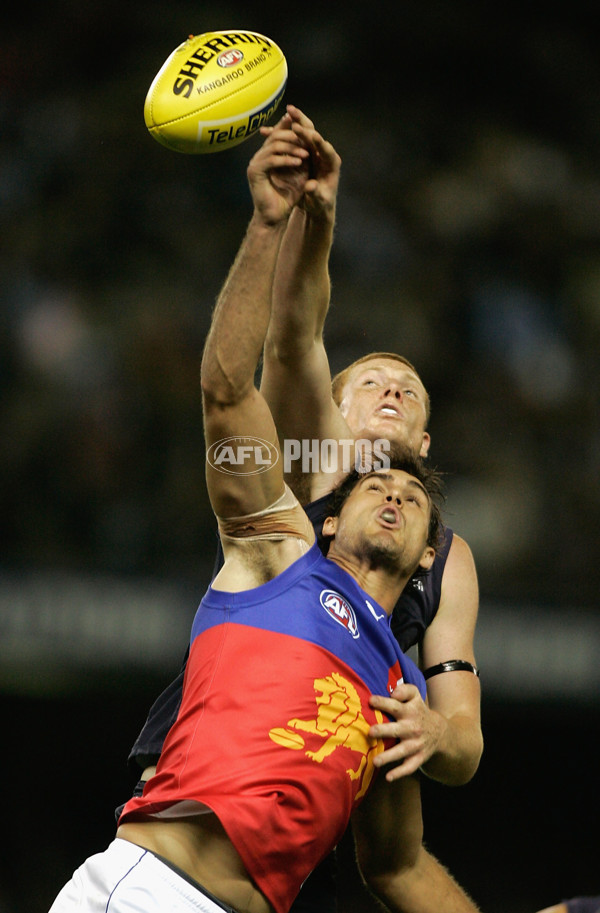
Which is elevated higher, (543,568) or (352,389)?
(352,389)

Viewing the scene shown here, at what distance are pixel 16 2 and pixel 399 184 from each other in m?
3.65

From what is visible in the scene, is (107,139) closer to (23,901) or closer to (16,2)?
(16,2)

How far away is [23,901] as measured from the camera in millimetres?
6484

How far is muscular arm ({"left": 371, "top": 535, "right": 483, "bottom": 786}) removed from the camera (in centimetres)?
305

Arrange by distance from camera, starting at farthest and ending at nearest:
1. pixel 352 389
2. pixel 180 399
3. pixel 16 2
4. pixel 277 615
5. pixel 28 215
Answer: pixel 16 2 < pixel 28 215 < pixel 180 399 < pixel 352 389 < pixel 277 615

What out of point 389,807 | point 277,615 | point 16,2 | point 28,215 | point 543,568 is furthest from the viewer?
point 16,2

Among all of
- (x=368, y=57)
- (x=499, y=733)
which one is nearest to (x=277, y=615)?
→ (x=499, y=733)

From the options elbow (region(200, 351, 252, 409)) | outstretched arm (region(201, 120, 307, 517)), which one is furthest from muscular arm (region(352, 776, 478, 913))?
elbow (region(200, 351, 252, 409))

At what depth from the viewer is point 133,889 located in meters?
2.73

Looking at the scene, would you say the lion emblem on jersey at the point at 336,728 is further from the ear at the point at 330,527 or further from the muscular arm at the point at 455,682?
the ear at the point at 330,527

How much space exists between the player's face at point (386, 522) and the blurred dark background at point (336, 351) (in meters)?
3.35

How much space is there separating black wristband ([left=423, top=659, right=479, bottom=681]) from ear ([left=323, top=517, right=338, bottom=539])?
0.63m

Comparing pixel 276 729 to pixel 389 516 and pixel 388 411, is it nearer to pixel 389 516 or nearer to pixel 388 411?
pixel 389 516

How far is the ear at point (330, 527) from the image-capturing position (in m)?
3.50
